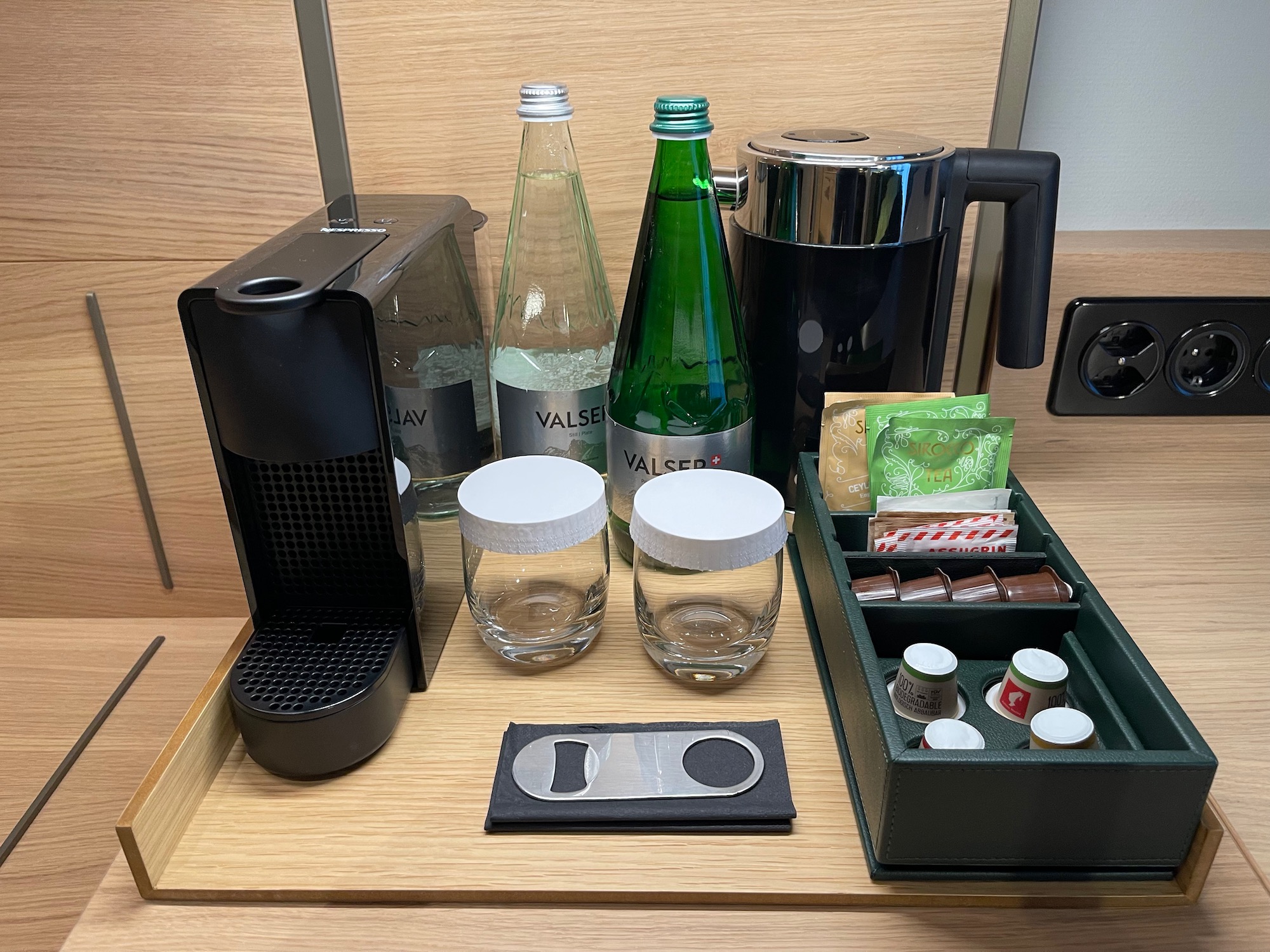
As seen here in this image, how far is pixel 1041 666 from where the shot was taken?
21.9 inches

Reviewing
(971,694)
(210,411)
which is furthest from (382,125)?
(971,694)

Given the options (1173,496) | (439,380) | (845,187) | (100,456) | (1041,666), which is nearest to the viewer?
(1041,666)

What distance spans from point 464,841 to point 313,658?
0.15m

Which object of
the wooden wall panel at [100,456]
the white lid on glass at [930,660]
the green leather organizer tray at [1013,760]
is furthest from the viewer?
the wooden wall panel at [100,456]

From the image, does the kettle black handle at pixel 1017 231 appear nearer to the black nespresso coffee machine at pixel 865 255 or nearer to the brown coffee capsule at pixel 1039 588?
the black nespresso coffee machine at pixel 865 255

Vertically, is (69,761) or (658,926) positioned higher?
(658,926)

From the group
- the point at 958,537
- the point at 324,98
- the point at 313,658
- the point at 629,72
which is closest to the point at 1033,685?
the point at 958,537

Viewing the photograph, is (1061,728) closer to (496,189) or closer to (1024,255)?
(1024,255)

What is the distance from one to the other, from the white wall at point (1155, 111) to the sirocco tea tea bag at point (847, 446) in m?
0.36

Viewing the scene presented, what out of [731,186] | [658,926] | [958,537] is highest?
[731,186]

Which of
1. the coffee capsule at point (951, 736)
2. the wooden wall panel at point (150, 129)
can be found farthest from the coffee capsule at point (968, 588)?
the wooden wall panel at point (150, 129)

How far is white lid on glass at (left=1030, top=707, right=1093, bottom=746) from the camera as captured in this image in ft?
1.62

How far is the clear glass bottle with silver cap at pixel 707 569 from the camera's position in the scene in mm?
575

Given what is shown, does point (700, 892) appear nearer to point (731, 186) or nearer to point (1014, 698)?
point (1014, 698)
